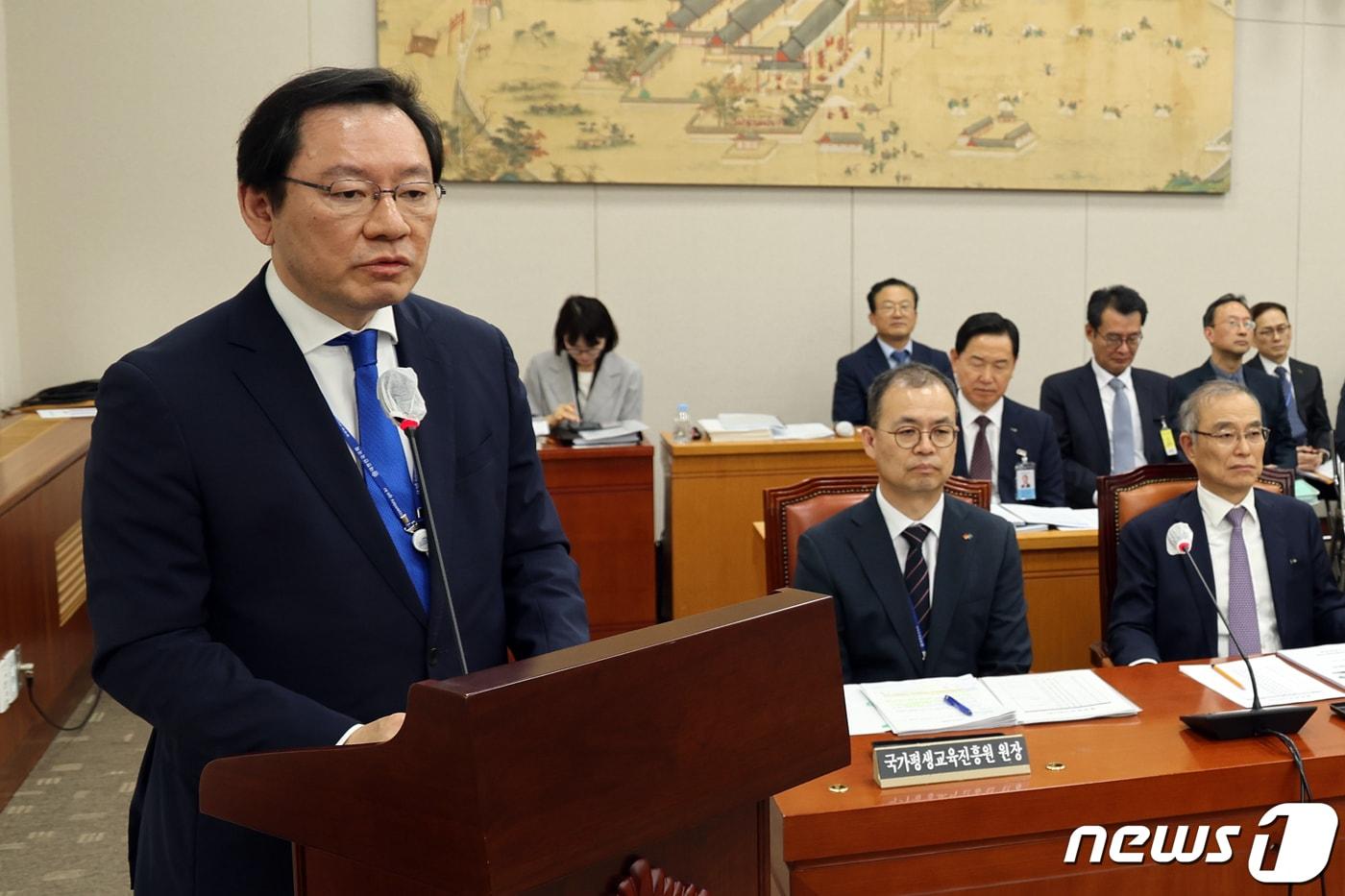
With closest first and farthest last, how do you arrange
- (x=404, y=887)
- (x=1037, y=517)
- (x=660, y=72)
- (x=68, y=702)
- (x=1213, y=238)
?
(x=404, y=887)
(x=1037, y=517)
(x=68, y=702)
(x=660, y=72)
(x=1213, y=238)

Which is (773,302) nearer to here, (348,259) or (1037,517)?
(1037,517)

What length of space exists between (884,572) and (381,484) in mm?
1553

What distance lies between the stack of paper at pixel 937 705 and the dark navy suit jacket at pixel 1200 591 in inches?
35.0

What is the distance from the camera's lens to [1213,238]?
7.16 metres

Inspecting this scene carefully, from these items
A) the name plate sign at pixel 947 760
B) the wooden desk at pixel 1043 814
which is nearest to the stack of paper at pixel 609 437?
the wooden desk at pixel 1043 814

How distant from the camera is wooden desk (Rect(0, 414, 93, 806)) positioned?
12.3 ft

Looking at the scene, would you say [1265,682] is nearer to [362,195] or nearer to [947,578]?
[947,578]

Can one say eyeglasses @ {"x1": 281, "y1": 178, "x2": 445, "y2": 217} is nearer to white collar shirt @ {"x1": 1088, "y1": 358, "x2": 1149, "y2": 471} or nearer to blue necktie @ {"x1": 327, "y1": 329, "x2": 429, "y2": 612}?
blue necktie @ {"x1": 327, "y1": 329, "x2": 429, "y2": 612}

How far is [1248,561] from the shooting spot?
307 cm

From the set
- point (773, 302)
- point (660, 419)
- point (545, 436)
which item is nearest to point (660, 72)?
point (773, 302)

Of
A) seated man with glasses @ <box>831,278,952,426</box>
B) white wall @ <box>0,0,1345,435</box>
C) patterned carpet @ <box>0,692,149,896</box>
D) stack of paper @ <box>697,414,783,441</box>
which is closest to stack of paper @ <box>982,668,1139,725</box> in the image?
patterned carpet @ <box>0,692,149,896</box>

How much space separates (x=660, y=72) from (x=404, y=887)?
5850mm

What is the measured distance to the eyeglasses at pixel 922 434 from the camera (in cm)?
281

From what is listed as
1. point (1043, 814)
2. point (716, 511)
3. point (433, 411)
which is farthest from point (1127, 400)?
point (433, 411)
